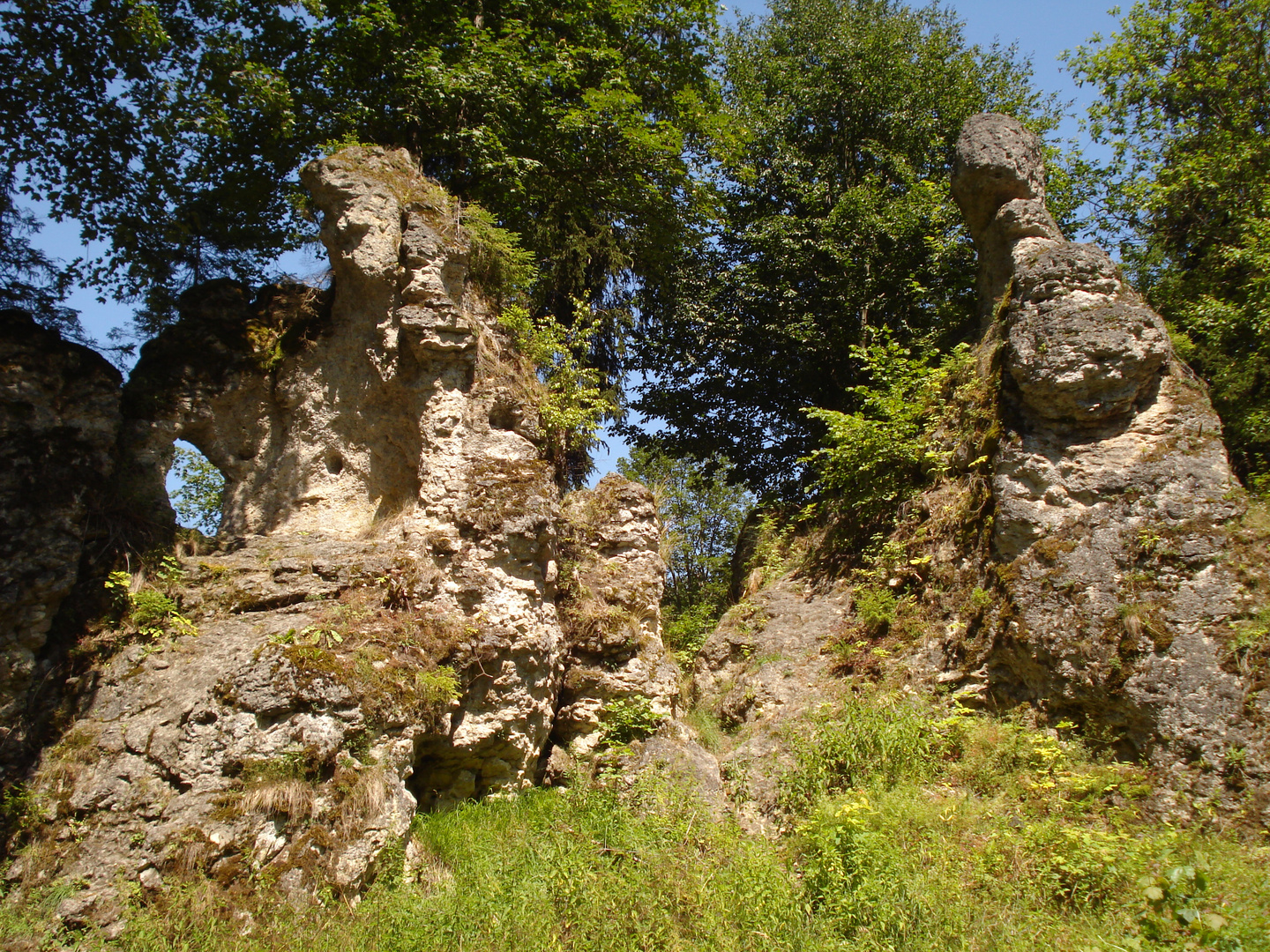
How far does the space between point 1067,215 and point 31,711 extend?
58.3ft

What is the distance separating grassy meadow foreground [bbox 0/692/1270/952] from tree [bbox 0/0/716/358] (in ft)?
24.0

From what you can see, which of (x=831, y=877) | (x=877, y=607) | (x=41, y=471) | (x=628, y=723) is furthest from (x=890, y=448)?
(x=41, y=471)

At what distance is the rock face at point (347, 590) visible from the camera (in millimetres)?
5785

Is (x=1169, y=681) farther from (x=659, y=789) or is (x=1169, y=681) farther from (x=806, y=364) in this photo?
(x=806, y=364)

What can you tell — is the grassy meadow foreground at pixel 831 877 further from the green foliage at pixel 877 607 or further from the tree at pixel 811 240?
the tree at pixel 811 240

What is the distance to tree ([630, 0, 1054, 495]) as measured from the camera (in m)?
14.8

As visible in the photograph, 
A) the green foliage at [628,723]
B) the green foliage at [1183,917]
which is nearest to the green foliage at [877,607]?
the green foliage at [628,723]

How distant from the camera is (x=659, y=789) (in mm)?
7504

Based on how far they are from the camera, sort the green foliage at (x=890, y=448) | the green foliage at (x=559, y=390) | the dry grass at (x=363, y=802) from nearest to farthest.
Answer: the dry grass at (x=363, y=802)
the green foliage at (x=559, y=390)
the green foliage at (x=890, y=448)

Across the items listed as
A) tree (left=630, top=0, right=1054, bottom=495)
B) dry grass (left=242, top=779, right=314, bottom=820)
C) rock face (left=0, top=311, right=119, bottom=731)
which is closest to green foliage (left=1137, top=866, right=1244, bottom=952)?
dry grass (left=242, top=779, right=314, bottom=820)

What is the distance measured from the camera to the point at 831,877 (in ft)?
19.3

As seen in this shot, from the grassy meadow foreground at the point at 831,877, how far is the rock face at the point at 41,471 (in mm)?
2059

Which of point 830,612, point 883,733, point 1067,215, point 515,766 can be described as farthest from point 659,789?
point 1067,215

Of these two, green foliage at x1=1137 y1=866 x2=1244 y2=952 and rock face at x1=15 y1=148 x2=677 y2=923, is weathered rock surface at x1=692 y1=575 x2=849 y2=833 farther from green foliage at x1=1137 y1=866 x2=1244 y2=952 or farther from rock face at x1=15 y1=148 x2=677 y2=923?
green foliage at x1=1137 y1=866 x2=1244 y2=952
